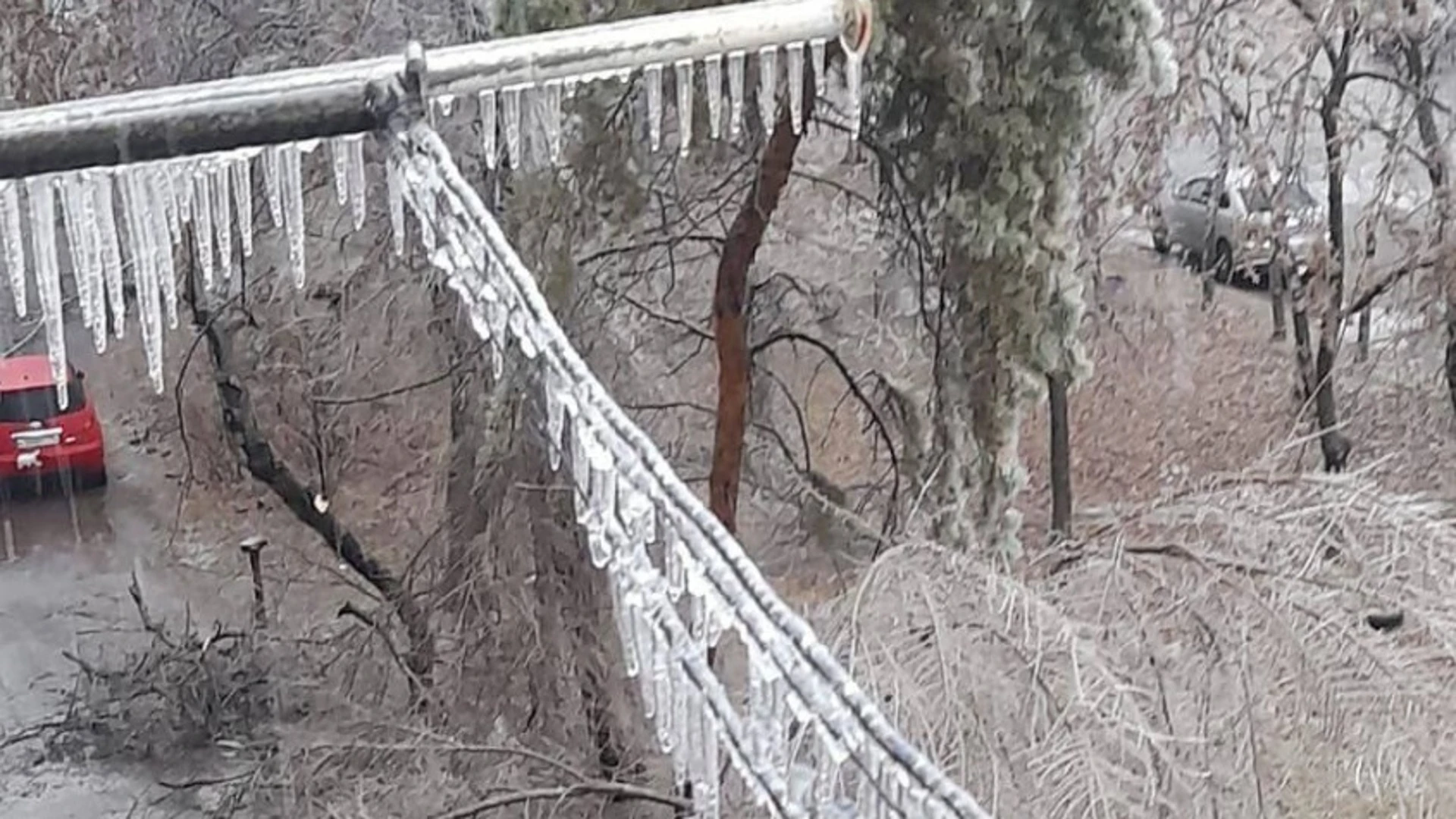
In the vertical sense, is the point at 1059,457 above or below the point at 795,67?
below

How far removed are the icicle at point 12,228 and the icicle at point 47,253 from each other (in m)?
0.02

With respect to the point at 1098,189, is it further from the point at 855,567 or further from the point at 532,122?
the point at 532,122

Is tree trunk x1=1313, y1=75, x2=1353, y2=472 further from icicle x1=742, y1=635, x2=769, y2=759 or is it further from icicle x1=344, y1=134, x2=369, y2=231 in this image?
icicle x1=742, y1=635, x2=769, y2=759

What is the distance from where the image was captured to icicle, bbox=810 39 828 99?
3.56 metres

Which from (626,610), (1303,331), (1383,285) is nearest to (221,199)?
(626,610)

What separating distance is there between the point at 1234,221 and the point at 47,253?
427 inches

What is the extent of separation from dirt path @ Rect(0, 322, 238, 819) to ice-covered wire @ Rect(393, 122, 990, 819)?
262 inches

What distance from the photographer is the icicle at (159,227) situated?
7.98ft

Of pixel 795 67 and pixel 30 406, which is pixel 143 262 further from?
pixel 30 406

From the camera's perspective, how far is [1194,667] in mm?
5340

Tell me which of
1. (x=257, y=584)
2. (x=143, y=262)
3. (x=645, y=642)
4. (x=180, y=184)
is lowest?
(x=257, y=584)

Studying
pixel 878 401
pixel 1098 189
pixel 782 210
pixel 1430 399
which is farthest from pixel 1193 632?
pixel 1430 399

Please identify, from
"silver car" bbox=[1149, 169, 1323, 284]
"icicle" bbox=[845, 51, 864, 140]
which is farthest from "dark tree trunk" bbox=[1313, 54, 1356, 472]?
"icicle" bbox=[845, 51, 864, 140]

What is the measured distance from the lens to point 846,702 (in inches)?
74.4
